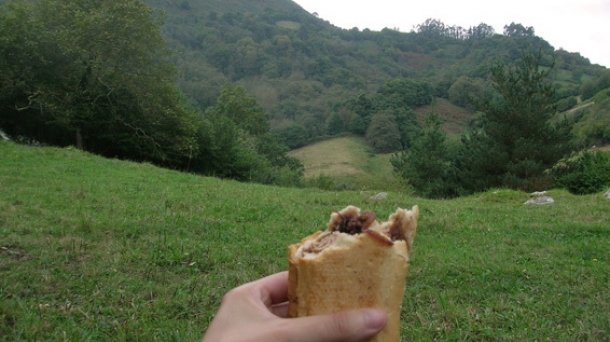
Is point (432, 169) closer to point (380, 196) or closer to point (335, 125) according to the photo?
point (380, 196)

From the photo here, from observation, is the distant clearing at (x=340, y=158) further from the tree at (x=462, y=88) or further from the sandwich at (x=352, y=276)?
the sandwich at (x=352, y=276)

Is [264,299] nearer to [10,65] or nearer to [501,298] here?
[501,298]

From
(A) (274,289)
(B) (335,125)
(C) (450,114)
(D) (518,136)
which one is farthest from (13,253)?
(C) (450,114)

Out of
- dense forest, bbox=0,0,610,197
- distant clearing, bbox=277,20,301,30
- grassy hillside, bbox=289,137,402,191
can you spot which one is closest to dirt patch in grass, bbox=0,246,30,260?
dense forest, bbox=0,0,610,197

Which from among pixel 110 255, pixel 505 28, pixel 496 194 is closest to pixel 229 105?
pixel 496 194

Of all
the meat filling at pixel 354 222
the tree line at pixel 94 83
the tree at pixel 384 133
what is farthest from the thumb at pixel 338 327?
the tree at pixel 384 133
